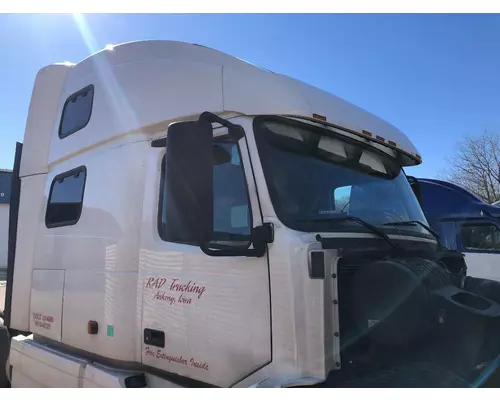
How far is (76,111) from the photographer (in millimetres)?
3645

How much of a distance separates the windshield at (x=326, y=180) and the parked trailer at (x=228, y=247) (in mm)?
11

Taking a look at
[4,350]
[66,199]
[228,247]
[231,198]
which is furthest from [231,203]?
[4,350]

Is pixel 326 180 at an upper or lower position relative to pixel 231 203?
upper

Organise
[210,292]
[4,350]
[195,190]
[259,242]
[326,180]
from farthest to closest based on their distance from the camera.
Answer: [4,350] < [326,180] < [210,292] < [259,242] < [195,190]

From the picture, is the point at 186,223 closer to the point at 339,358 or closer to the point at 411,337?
the point at 339,358

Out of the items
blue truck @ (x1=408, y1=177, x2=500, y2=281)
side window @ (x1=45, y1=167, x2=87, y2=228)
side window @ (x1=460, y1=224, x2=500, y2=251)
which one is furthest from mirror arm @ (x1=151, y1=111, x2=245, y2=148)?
side window @ (x1=460, y1=224, x2=500, y2=251)

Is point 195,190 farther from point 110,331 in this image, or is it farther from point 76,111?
point 76,111

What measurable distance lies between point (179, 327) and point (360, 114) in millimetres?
1815

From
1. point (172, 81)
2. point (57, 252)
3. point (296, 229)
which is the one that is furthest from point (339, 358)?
point (57, 252)

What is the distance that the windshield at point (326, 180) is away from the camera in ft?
8.08

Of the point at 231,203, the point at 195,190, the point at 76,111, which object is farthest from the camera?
the point at 76,111

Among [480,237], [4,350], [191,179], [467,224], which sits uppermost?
[467,224]

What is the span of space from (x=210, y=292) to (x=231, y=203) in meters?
0.51

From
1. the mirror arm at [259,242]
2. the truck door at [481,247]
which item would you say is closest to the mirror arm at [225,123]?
the mirror arm at [259,242]
